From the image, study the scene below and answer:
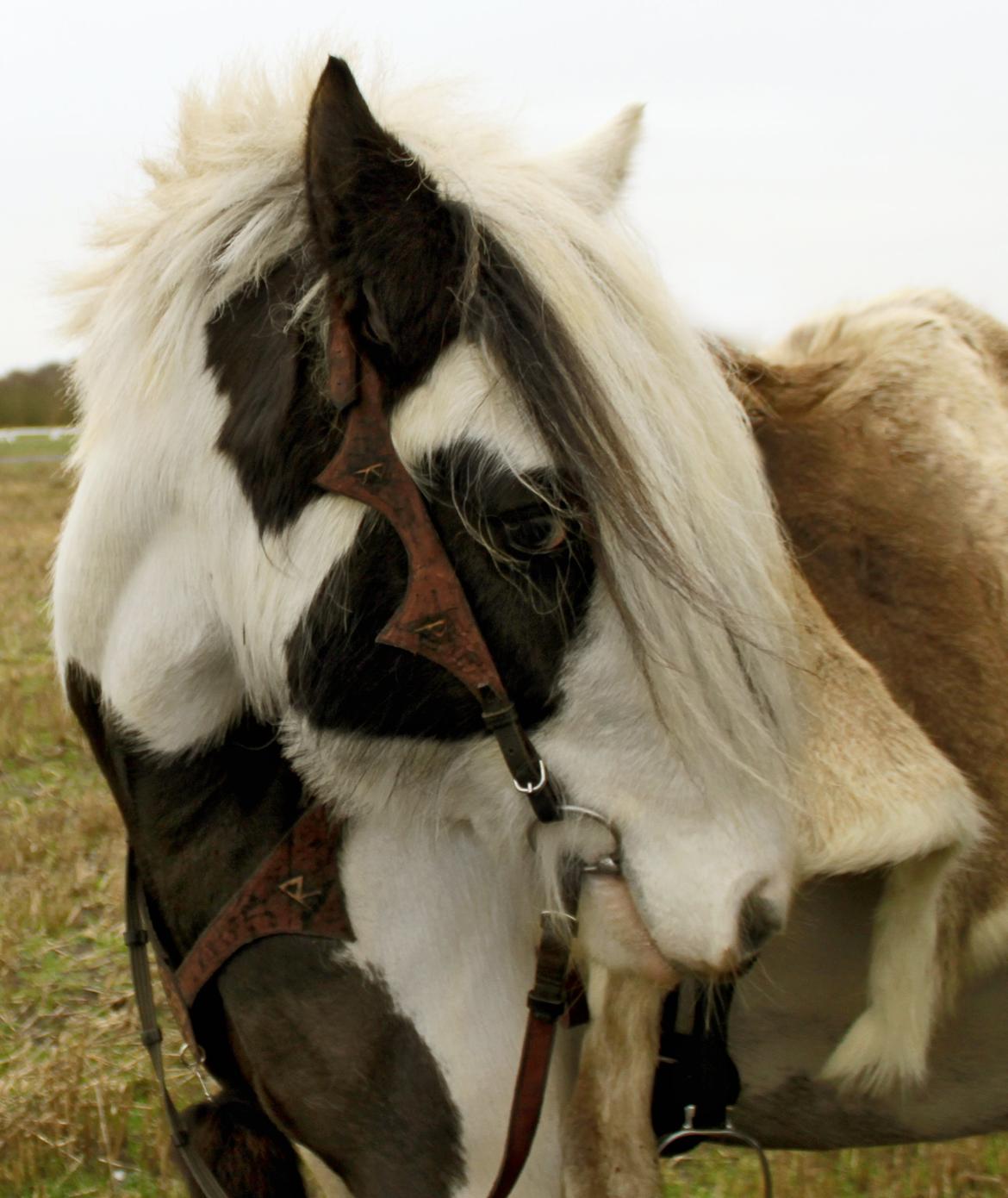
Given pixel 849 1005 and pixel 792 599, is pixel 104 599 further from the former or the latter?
Answer: pixel 849 1005

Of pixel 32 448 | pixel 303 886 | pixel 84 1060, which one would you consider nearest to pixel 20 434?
pixel 32 448

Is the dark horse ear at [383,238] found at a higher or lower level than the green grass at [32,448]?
higher

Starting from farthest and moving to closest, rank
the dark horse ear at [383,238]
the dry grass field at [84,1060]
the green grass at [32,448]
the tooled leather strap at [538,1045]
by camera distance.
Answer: the green grass at [32,448] → the dry grass field at [84,1060] → the tooled leather strap at [538,1045] → the dark horse ear at [383,238]

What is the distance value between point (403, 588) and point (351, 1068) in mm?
739

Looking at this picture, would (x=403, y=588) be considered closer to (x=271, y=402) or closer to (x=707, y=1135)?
(x=271, y=402)

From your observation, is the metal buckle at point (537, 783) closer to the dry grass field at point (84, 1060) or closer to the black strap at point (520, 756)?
the black strap at point (520, 756)

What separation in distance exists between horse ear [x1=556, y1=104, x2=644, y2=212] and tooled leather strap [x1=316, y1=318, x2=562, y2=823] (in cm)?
47

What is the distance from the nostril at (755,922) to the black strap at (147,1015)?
1024 millimetres

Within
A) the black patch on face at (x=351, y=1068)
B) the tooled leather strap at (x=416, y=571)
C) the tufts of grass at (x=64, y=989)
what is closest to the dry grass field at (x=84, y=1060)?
the tufts of grass at (x=64, y=989)

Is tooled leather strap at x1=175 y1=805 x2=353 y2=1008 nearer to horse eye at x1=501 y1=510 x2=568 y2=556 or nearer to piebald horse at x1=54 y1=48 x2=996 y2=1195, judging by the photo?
piebald horse at x1=54 y1=48 x2=996 y2=1195

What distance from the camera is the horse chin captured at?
1523mm

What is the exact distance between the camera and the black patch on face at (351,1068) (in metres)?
1.72

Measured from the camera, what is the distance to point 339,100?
1.39m

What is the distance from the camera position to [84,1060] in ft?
10.8
